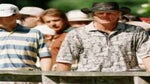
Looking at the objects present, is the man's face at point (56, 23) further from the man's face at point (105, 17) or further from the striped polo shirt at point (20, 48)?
the man's face at point (105, 17)

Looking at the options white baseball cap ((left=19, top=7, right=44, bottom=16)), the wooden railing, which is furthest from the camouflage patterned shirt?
white baseball cap ((left=19, top=7, right=44, bottom=16))

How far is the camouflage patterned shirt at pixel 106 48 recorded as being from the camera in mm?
7777

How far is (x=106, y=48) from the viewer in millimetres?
7805

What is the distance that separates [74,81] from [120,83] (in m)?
0.37

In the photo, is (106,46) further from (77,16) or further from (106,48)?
(77,16)

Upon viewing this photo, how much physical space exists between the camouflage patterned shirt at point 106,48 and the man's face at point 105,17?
0.08 m

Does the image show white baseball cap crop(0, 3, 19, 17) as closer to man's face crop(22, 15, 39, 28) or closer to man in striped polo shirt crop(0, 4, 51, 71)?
man in striped polo shirt crop(0, 4, 51, 71)

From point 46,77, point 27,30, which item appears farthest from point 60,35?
point 46,77

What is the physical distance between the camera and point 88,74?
272 inches

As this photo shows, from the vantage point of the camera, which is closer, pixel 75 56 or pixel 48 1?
pixel 75 56

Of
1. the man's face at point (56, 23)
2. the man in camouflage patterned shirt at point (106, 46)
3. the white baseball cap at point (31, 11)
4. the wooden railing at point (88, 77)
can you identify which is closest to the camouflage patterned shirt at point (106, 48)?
the man in camouflage patterned shirt at point (106, 46)

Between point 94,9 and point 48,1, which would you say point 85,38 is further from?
point 48,1

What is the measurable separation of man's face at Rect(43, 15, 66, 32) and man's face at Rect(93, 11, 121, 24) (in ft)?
5.89

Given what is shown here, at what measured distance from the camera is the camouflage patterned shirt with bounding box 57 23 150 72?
7.78 m
